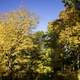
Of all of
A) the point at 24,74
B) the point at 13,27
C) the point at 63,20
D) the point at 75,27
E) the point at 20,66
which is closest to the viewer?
the point at 75,27

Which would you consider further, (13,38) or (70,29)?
(13,38)

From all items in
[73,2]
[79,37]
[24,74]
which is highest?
[73,2]

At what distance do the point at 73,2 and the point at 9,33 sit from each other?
31.1ft

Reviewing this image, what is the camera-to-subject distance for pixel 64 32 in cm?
2433

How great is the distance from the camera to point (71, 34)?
945 inches

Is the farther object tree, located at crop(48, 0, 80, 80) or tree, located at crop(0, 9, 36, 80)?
tree, located at crop(0, 9, 36, 80)

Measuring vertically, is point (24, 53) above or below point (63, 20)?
below

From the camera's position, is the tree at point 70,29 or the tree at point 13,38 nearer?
the tree at point 70,29

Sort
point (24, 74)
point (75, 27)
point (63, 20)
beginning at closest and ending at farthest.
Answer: point (75, 27) → point (63, 20) → point (24, 74)

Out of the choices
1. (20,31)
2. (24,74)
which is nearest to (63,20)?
(20,31)

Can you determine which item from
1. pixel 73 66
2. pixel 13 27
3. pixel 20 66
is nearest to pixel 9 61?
pixel 20 66

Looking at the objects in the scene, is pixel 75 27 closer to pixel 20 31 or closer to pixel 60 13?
pixel 60 13

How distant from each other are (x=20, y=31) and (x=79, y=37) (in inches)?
363

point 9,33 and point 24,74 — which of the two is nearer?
point 9,33
